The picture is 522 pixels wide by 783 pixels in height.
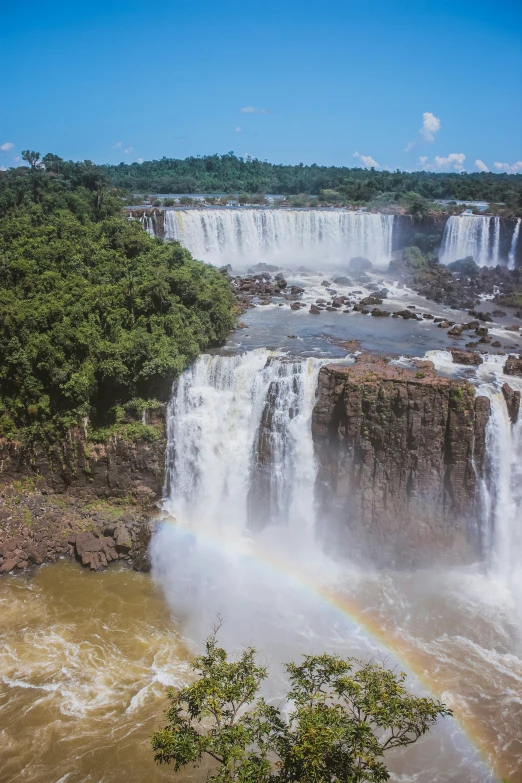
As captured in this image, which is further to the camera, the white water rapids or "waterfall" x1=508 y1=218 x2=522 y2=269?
"waterfall" x1=508 y1=218 x2=522 y2=269

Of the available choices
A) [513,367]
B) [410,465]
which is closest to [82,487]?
[410,465]

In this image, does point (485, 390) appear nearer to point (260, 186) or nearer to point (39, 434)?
point (39, 434)

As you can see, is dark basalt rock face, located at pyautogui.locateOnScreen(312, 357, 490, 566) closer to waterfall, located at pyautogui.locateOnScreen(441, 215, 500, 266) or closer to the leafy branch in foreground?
the leafy branch in foreground

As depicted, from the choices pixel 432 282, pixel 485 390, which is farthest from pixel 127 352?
pixel 432 282

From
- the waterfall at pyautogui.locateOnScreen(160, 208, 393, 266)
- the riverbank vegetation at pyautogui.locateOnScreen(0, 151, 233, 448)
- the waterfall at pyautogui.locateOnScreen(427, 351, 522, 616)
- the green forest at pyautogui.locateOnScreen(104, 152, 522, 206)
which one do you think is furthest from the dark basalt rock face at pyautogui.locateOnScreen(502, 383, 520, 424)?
the green forest at pyautogui.locateOnScreen(104, 152, 522, 206)

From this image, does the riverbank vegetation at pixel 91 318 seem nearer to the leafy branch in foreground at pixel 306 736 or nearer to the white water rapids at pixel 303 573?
the white water rapids at pixel 303 573

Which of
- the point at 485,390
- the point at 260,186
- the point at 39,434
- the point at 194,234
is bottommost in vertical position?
the point at 39,434
